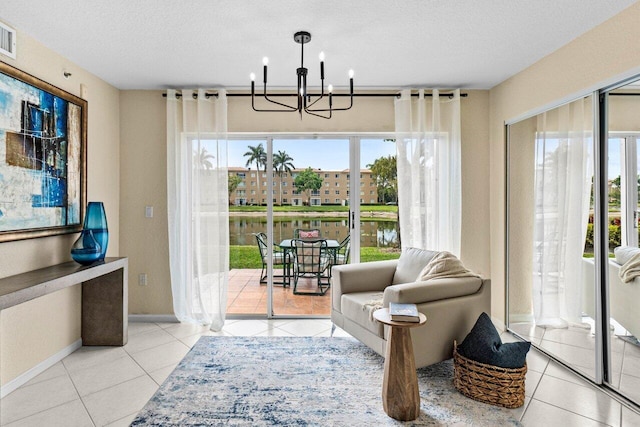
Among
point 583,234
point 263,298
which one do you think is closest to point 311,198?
point 263,298

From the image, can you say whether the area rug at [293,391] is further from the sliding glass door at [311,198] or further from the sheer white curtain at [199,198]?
the sliding glass door at [311,198]

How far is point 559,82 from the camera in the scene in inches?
113

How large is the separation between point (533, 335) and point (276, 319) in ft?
8.24

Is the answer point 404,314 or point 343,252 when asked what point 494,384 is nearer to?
point 404,314

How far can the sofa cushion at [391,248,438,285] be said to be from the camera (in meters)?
3.18

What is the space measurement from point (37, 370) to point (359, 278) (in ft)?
8.68

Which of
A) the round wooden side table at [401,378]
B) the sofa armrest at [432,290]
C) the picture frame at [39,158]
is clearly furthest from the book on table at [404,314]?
the picture frame at [39,158]

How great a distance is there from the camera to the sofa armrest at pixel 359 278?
328 cm

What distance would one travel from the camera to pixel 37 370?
108 inches

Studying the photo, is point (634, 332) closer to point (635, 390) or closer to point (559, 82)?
point (635, 390)

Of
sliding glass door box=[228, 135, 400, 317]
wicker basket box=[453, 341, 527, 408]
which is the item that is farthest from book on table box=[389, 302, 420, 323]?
sliding glass door box=[228, 135, 400, 317]

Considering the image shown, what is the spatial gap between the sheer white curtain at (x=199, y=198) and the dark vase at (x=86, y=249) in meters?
0.84

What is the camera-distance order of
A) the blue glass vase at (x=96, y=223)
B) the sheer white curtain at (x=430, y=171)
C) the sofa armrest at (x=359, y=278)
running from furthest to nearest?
1. the sheer white curtain at (x=430, y=171)
2. the sofa armrest at (x=359, y=278)
3. the blue glass vase at (x=96, y=223)

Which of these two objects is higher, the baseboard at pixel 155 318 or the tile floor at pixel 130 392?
the baseboard at pixel 155 318
